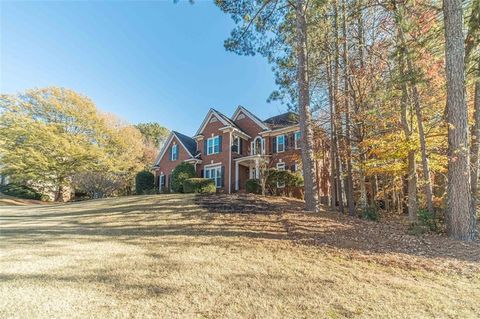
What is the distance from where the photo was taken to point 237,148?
71.8 ft

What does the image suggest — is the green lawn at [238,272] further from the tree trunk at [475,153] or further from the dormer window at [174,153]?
the dormer window at [174,153]

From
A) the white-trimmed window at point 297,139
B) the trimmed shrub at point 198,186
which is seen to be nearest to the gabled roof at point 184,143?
the trimmed shrub at point 198,186

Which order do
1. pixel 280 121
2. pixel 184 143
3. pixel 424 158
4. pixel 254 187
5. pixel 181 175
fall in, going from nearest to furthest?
1. pixel 424 158
2. pixel 254 187
3. pixel 181 175
4. pixel 280 121
5. pixel 184 143

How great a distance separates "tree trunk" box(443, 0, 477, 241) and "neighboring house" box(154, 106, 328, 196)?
468 inches

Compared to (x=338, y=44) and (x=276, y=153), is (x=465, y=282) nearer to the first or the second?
(x=338, y=44)

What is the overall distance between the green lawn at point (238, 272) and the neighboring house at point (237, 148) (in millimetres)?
12353

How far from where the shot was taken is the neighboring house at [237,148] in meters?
20.4

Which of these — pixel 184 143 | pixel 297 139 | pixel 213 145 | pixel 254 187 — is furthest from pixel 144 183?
pixel 297 139

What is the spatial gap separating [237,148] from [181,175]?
208 inches

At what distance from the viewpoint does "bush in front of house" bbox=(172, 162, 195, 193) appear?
20.4m

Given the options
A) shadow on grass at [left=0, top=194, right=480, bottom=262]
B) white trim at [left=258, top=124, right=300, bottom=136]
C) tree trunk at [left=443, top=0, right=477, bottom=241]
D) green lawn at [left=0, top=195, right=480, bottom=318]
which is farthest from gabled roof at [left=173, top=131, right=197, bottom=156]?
tree trunk at [left=443, top=0, right=477, bottom=241]

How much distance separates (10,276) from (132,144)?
89.9 ft

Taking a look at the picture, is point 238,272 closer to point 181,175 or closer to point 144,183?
point 181,175

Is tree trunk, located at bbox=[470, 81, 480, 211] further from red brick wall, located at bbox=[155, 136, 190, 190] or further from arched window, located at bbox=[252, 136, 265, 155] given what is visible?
red brick wall, located at bbox=[155, 136, 190, 190]
